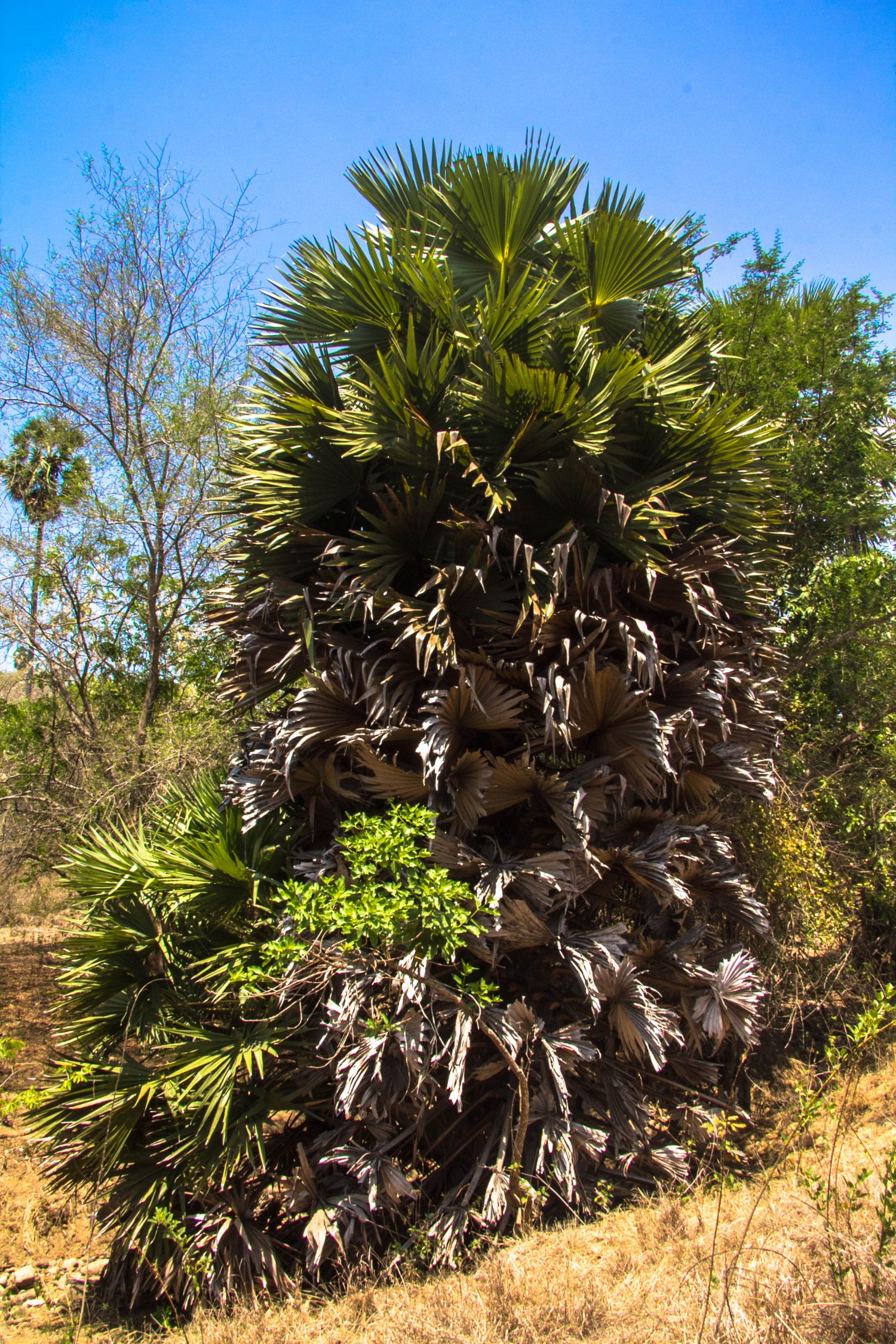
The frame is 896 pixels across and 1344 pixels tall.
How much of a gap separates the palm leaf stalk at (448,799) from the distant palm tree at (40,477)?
516 centimetres

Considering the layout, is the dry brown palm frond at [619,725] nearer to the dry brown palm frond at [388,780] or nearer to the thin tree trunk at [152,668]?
the dry brown palm frond at [388,780]

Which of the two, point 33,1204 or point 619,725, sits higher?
point 619,725

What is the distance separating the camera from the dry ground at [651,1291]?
2.80 meters

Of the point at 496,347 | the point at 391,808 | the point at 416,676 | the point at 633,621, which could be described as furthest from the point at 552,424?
the point at 391,808

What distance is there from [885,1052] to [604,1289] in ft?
16.9

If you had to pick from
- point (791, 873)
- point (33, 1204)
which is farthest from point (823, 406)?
point (33, 1204)

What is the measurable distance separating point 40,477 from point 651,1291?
11244mm

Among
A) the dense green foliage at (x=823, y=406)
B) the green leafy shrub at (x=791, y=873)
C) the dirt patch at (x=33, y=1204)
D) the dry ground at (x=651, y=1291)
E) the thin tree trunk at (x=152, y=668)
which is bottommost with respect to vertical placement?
the dirt patch at (x=33, y=1204)

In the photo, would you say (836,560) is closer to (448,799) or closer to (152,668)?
(448,799)

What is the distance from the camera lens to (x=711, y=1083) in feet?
17.6

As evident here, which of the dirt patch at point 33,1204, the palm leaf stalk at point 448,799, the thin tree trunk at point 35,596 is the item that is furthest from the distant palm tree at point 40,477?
the palm leaf stalk at point 448,799

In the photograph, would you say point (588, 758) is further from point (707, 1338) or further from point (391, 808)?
point (707, 1338)

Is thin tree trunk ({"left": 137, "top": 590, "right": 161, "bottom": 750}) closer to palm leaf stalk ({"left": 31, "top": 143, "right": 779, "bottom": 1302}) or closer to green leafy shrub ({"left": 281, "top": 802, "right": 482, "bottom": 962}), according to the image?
palm leaf stalk ({"left": 31, "top": 143, "right": 779, "bottom": 1302})

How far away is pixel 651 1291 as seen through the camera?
128 inches
